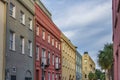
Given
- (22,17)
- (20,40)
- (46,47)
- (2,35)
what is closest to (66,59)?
(46,47)

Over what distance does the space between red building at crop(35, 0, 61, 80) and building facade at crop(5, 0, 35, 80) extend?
3159 mm

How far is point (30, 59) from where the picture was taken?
38156mm

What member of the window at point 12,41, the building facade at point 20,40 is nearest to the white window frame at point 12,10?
the building facade at point 20,40

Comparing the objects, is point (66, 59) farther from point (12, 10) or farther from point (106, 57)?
point (12, 10)

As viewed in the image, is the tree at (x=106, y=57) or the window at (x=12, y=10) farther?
the tree at (x=106, y=57)

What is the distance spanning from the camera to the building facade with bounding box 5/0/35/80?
30.2m

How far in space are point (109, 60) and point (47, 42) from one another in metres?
9.26

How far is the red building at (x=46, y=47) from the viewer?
140 ft

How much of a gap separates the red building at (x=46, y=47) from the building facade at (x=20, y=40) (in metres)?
3.16

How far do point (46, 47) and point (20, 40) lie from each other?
13.9 m

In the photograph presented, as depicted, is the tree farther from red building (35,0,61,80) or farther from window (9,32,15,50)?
window (9,32,15,50)

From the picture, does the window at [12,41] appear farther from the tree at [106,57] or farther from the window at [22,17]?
the tree at [106,57]

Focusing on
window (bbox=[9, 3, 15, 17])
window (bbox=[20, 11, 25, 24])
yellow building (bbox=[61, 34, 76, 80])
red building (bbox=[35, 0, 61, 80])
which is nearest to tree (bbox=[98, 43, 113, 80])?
red building (bbox=[35, 0, 61, 80])

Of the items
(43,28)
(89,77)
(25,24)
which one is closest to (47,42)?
(43,28)
